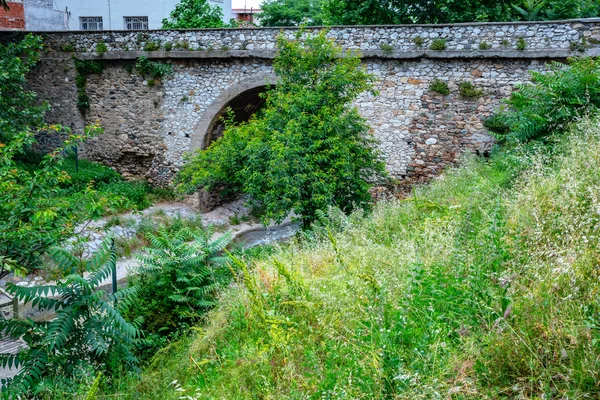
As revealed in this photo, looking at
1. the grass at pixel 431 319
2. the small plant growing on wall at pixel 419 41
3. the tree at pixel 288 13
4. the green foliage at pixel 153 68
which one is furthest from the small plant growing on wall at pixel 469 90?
the tree at pixel 288 13

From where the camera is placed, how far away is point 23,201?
524 centimetres

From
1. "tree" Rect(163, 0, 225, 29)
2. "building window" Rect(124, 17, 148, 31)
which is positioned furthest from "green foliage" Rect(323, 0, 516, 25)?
"building window" Rect(124, 17, 148, 31)

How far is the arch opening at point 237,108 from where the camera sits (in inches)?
538

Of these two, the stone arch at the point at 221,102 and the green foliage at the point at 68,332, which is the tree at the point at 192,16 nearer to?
the stone arch at the point at 221,102

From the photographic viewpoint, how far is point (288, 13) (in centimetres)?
2612

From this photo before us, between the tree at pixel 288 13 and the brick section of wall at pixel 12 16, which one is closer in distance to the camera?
the brick section of wall at pixel 12 16

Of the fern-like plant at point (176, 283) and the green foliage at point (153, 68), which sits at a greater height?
the green foliage at point (153, 68)

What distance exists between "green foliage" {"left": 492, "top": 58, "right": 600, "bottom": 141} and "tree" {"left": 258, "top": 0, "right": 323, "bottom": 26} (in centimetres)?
1913

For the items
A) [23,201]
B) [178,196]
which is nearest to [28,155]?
[178,196]

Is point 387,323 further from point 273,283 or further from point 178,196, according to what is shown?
point 178,196

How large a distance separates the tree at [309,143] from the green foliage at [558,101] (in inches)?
111

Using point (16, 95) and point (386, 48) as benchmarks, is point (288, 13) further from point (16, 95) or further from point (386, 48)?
point (16, 95)

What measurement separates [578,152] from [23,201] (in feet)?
18.8

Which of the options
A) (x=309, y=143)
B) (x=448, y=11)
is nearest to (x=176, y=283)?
(x=309, y=143)
